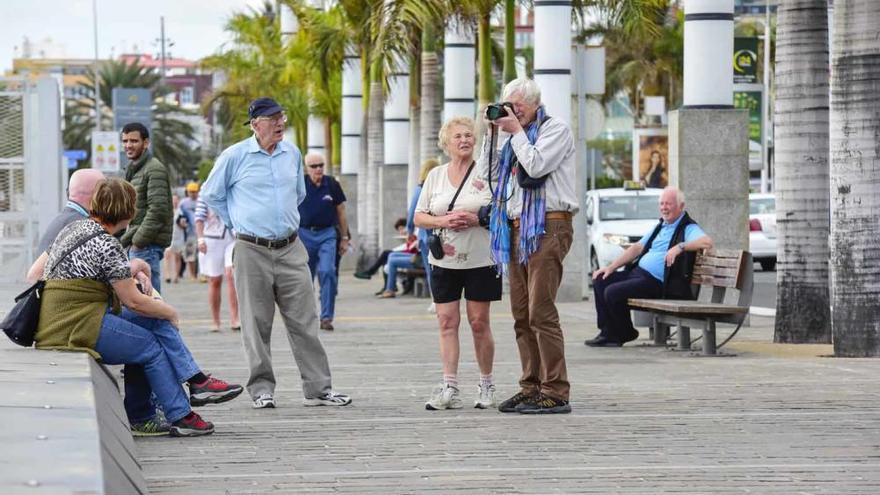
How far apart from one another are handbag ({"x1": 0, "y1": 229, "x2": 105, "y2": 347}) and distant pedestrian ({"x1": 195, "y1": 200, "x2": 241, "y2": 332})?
9632 millimetres

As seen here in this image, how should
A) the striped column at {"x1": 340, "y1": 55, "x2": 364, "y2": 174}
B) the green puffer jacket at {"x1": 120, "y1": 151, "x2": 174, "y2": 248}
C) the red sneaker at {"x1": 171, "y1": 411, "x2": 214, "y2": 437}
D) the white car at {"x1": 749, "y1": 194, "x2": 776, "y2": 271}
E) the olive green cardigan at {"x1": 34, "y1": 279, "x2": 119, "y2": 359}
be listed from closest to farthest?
the olive green cardigan at {"x1": 34, "y1": 279, "x2": 119, "y2": 359} < the red sneaker at {"x1": 171, "y1": 411, "x2": 214, "y2": 437} < the green puffer jacket at {"x1": 120, "y1": 151, "x2": 174, "y2": 248} < the white car at {"x1": 749, "y1": 194, "x2": 776, "y2": 271} < the striped column at {"x1": 340, "y1": 55, "x2": 364, "y2": 174}

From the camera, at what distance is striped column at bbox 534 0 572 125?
75.7ft

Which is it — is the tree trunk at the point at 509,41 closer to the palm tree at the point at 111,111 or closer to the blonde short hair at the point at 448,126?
the blonde short hair at the point at 448,126

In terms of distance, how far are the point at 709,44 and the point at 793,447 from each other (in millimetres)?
10128

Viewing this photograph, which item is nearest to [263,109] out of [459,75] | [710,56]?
[710,56]

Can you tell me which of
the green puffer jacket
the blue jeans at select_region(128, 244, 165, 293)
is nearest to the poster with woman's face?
the blue jeans at select_region(128, 244, 165, 293)

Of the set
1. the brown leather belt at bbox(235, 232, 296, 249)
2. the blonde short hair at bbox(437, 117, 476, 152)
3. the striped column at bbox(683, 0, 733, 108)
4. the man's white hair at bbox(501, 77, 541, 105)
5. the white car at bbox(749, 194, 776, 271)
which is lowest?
the white car at bbox(749, 194, 776, 271)

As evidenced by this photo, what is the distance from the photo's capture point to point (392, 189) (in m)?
37.7

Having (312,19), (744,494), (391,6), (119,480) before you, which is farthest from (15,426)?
(312,19)

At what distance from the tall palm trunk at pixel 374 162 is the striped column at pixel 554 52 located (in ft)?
53.3

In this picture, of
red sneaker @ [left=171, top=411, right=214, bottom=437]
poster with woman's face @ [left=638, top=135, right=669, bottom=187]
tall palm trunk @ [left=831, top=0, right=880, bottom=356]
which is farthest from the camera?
poster with woman's face @ [left=638, top=135, right=669, bottom=187]

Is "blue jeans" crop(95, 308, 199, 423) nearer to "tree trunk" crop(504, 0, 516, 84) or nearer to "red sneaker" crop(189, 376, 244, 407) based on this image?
"red sneaker" crop(189, 376, 244, 407)

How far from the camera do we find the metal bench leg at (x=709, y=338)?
575 inches

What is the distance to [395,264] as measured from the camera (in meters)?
27.3
